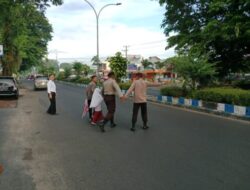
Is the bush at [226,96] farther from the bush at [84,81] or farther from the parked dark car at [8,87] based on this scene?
the bush at [84,81]

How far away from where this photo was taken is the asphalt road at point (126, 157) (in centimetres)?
603

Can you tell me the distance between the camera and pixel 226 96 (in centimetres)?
1641

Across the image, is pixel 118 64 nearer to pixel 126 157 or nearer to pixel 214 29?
pixel 214 29

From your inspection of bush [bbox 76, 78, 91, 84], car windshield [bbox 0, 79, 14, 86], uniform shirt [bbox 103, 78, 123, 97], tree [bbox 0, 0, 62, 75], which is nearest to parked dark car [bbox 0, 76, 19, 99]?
car windshield [bbox 0, 79, 14, 86]

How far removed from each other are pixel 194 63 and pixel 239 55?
30.3ft

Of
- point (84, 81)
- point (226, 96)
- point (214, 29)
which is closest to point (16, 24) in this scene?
point (84, 81)

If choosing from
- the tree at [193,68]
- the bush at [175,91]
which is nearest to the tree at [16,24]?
the bush at [175,91]

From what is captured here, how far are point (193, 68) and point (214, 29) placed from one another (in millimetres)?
4731

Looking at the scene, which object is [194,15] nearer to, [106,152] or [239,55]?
[239,55]

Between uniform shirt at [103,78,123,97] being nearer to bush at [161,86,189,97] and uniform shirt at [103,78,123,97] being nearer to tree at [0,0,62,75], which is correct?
bush at [161,86,189,97]

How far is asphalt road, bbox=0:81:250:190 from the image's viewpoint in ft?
19.8

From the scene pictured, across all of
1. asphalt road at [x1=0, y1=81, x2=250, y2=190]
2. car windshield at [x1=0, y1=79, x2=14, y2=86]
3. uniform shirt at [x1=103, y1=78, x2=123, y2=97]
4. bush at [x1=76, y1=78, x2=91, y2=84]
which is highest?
uniform shirt at [x1=103, y1=78, x2=123, y2=97]

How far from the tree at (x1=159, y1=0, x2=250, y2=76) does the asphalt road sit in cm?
1087

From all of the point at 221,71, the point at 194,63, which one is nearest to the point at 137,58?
the point at 221,71
